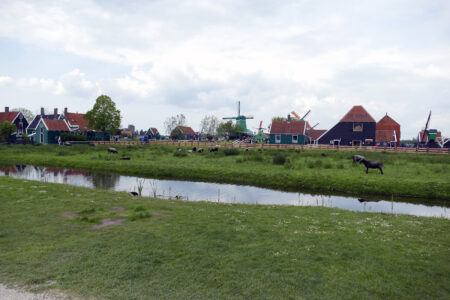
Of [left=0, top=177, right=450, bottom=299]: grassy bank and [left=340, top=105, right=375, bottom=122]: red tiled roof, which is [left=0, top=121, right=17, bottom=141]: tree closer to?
[left=0, top=177, right=450, bottom=299]: grassy bank

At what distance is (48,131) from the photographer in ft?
223

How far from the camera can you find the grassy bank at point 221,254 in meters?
5.52

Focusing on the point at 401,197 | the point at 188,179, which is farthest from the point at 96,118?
the point at 401,197

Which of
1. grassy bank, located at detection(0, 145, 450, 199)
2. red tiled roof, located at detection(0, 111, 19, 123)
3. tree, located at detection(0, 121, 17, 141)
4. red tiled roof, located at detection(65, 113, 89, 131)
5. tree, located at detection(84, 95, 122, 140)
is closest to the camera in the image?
grassy bank, located at detection(0, 145, 450, 199)

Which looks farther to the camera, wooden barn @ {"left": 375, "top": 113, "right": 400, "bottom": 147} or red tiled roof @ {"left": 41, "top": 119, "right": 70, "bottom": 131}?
red tiled roof @ {"left": 41, "top": 119, "right": 70, "bottom": 131}

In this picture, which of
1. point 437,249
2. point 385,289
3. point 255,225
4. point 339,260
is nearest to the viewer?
point 385,289

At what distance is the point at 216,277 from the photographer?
19.3ft

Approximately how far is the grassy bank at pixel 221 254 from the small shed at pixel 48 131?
65.8 m

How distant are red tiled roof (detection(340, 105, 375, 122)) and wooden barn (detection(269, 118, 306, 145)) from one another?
9.44 m

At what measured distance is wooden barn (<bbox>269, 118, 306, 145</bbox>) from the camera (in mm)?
64562

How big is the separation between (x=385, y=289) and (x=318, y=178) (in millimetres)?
16710

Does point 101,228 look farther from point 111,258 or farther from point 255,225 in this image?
point 255,225

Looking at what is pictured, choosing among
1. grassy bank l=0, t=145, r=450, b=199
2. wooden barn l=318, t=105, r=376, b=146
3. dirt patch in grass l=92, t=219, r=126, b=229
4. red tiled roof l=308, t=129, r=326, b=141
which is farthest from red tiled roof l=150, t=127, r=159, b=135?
dirt patch in grass l=92, t=219, r=126, b=229

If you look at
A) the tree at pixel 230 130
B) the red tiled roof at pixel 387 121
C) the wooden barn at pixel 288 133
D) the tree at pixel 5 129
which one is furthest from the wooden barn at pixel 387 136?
the tree at pixel 5 129
